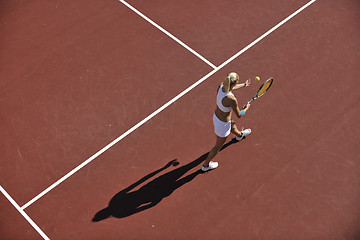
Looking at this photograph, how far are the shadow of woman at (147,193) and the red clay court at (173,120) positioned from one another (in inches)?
0.8

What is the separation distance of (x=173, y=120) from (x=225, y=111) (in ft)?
6.47

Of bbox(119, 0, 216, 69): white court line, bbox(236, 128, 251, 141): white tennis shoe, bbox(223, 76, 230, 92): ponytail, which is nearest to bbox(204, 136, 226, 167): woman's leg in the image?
bbox(236, 128, 251, 141): white tennis shoe

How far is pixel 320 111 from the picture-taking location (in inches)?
362

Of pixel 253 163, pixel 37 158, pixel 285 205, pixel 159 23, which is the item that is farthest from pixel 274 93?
pixel 37 158

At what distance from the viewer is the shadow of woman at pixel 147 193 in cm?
789

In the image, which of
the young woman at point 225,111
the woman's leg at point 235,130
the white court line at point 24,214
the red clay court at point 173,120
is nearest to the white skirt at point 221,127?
the young woman at point 225,111

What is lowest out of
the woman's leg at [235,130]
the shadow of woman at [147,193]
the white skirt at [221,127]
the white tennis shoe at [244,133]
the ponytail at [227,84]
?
the white tennis shoe at [244,133]

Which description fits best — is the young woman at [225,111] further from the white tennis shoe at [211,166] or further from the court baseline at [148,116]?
the court baseline at [148,116]

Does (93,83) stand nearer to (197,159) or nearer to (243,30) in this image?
(197,159)

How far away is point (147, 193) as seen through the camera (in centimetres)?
810

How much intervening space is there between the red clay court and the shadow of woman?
0.02 meters

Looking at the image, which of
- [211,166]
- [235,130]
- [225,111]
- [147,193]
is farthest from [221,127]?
[147,193]

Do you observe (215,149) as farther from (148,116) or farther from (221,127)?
(148,116)

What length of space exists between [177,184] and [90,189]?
1655 millimetres
